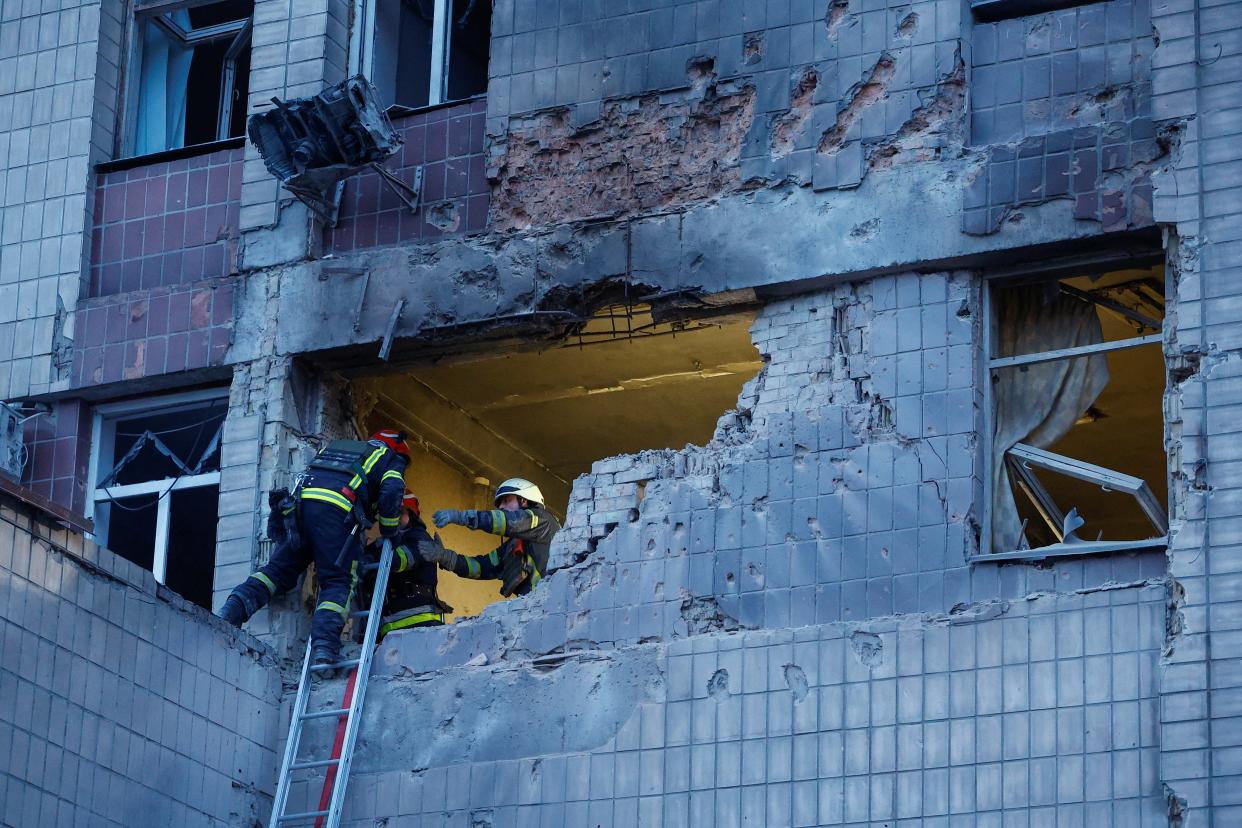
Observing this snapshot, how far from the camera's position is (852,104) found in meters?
12.5

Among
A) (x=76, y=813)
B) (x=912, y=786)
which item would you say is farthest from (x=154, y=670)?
(x=912, y=786)

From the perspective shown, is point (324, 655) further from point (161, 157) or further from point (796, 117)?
point (796, 117)

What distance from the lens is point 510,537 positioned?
13.9 meters

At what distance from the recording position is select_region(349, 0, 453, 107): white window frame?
14234 millimetres

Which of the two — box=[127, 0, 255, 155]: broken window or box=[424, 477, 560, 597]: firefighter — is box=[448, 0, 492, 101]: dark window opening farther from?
box=[424, 477, 560, 597]: firefighter

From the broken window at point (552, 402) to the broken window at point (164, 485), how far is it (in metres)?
1.02

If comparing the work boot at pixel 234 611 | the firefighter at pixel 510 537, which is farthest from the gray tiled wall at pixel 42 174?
the firefighter at pixel 510 537

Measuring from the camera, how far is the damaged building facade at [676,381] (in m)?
11.0

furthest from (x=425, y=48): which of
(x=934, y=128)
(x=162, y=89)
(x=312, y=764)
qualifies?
(x=312, y=764)

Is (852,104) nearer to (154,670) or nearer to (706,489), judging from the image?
(706,489)

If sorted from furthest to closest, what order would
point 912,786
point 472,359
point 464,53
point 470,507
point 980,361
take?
point 470,507
point 464,53
point 472,359
point 980,361
point 912,786

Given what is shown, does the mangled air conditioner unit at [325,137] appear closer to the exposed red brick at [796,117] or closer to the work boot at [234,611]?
the exposed red brick at [796,117]

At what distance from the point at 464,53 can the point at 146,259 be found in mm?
2318

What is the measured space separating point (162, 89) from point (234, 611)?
407cm
